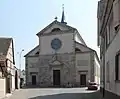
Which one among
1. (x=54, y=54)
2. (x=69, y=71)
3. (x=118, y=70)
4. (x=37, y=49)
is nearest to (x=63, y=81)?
(x=69, y=71)

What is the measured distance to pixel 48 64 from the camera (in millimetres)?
71562

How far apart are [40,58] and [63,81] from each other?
8479mm

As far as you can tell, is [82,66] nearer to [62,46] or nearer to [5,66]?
[62,46]

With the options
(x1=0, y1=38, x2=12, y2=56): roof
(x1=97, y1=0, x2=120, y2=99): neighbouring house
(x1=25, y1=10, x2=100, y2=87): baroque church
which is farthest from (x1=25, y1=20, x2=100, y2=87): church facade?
(x1=97, y1=0, x2=120, y2=99): neighbouring house

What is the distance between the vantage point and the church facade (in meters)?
67.1

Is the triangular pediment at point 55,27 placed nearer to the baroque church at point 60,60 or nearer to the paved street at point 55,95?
the baroque church at point 60,60

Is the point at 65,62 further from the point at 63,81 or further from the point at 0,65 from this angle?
the point at 0,65

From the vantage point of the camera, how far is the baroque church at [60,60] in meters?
67.0

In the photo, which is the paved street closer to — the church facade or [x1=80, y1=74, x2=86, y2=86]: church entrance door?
[x1=80, y1=74, x2=86, y2=86]: church entrance door

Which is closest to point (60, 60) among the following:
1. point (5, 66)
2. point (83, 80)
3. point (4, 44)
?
point (83, 80)

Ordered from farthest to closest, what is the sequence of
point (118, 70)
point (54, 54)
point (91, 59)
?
point (54, 54)
point (91, 59)
point (118, 70)

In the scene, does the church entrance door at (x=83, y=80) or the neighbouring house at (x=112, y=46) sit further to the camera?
the church entrance door at (x=83, y=80)

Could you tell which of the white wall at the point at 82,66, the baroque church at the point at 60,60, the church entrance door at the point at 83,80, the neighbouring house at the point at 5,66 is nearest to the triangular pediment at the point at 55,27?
the baroque church at the point at 60,60

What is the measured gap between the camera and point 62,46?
70.8m
